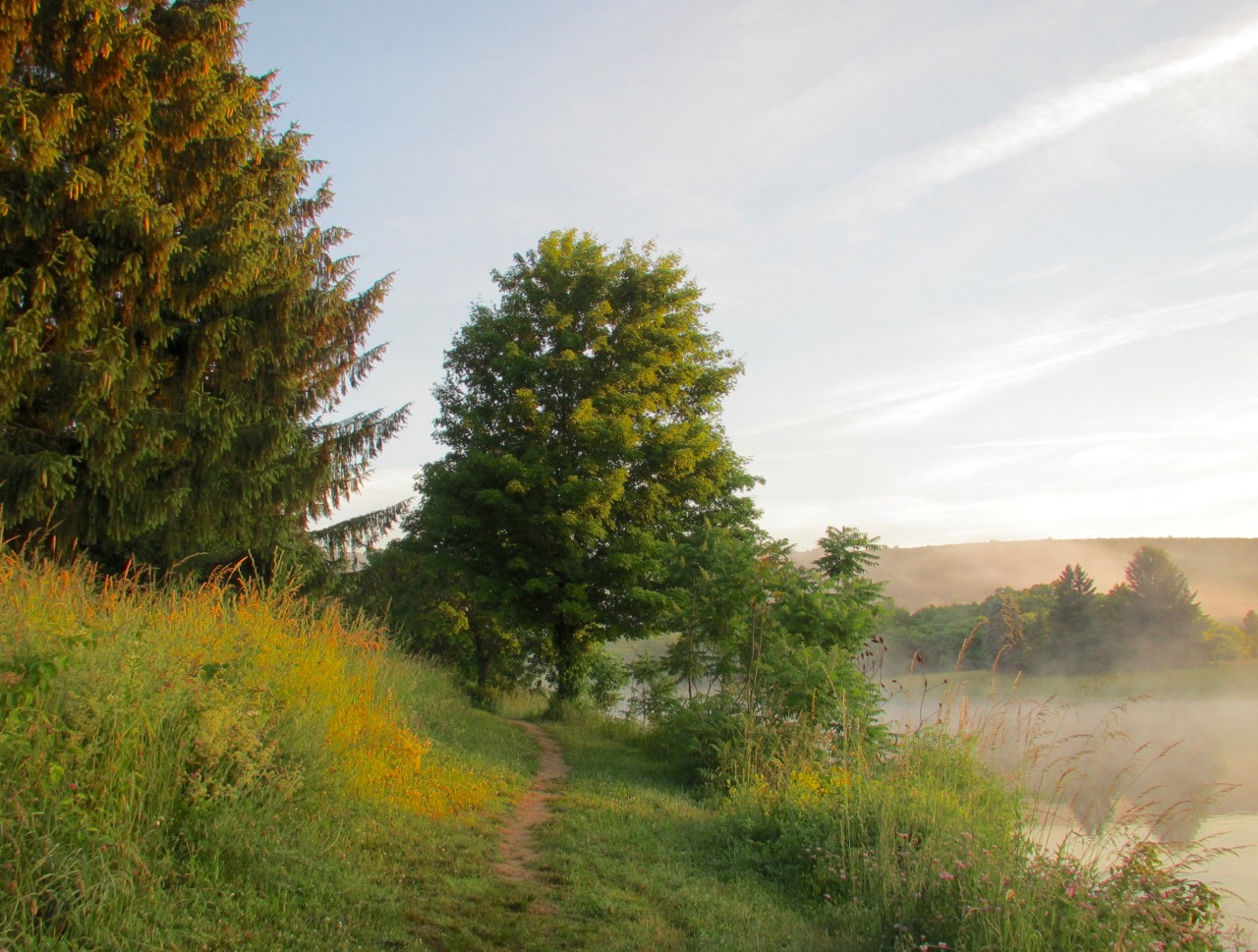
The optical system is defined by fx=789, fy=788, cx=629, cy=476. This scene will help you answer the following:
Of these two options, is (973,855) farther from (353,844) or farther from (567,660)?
(567,660)

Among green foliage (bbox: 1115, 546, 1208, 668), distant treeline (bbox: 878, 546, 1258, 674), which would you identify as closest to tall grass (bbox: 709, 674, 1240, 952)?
distant treeline (bbox: 878, 546, 1258, 674)

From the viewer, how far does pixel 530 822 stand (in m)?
8.30

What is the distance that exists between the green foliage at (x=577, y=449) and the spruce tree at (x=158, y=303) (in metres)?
5.71

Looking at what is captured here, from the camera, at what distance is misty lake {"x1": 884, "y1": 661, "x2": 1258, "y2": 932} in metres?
5.68

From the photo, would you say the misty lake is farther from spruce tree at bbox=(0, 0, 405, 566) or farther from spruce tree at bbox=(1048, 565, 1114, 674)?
spruce tree at bbox=(0, 0, 405, 566)

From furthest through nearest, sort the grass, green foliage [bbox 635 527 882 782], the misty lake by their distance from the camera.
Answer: green foliage [bbox 635 527 882 782]
the misty lake
the grass

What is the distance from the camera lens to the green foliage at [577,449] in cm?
1973

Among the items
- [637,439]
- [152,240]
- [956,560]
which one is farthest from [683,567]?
[956,560]

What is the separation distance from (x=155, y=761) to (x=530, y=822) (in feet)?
14.1

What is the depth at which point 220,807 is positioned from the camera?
202 inches

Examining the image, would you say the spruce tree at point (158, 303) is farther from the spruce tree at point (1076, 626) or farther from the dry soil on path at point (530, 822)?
the spruce tree at point (1076, 626)

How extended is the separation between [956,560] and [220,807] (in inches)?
1267

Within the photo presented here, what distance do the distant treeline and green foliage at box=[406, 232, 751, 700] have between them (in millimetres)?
6830

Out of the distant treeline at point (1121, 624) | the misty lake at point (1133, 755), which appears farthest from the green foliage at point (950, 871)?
the distant treeline at point (1121, 624)
